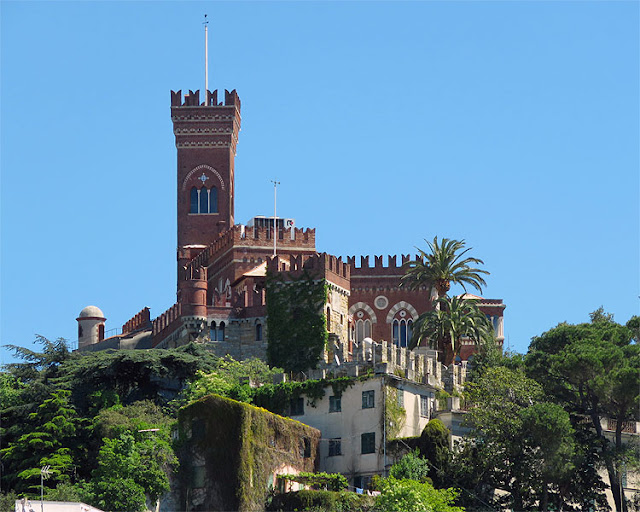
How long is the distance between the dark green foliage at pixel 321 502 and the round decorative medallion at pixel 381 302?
31232 millimetres

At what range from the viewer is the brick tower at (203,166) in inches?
4405

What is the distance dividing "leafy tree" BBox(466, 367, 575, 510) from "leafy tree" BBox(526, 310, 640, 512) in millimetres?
1874

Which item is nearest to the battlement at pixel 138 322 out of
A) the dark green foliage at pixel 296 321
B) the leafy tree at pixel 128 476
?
the dark green foliage at pixel 296 321

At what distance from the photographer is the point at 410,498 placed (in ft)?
224

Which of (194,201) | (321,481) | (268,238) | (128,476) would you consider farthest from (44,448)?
(194,201)

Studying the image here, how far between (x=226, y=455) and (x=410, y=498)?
28.5 ft

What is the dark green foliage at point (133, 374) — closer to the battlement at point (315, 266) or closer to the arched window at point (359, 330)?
Result: the battlement at point (315, 266)

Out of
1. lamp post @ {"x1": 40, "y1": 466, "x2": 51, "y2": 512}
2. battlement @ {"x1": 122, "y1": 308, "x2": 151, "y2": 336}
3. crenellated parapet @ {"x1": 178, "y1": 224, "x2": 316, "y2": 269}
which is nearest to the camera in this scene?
lamp post @ {"x1": 40, "y1": 466, "x2": 51, "y2": 512}

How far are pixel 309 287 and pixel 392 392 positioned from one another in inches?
Result: 553

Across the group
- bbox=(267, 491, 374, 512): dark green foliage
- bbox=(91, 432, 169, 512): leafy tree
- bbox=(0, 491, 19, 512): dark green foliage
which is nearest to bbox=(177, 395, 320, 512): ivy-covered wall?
bbox=(267, 491, 374, 512): dark green foliage

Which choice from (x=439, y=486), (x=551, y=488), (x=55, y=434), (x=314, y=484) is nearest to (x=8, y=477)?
(x=55, y=434)

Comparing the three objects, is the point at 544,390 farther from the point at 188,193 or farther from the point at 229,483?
the point at 188,193

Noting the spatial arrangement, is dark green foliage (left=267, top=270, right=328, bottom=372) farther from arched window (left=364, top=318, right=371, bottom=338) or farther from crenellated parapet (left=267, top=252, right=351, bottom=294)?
arched window (left=364, top=318, right=371, bottom=338)

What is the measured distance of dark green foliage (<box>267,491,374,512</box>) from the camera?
68.7m
